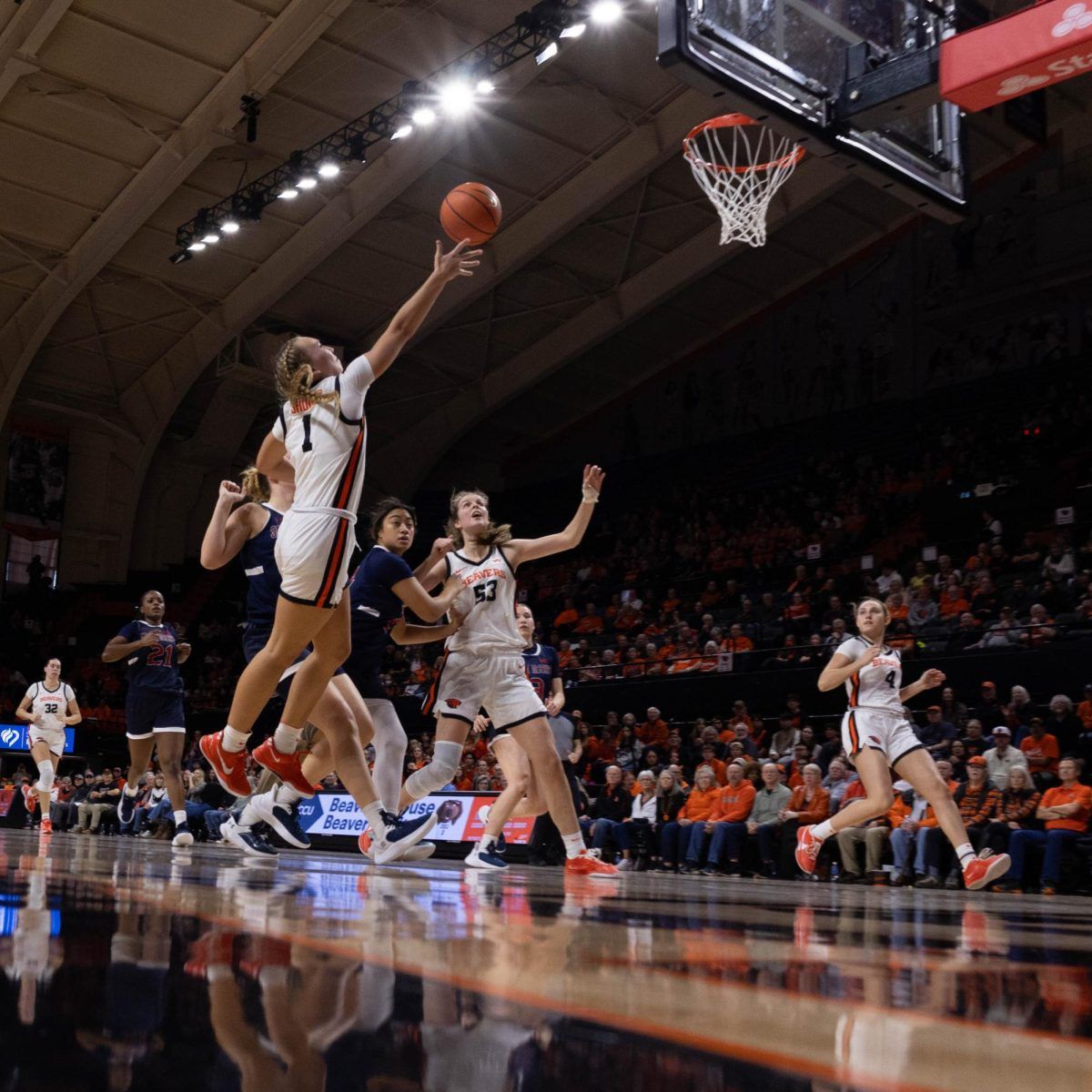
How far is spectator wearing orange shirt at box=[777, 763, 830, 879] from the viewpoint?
10.8 metres

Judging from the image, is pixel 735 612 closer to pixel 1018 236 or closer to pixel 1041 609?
pixel 1041 609

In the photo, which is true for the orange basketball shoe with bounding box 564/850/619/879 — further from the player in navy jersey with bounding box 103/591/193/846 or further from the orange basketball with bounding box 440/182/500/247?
the player in navy jersey with bounding box 103/591/193/846

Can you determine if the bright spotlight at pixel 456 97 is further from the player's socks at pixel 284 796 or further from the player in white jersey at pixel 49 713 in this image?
the player's socks at pixel 284 796

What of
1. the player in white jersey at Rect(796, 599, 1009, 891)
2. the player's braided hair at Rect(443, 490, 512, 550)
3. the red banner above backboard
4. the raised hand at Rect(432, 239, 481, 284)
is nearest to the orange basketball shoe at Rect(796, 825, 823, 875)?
the player in white jersey at Rect(796, 599, 1009, 891)

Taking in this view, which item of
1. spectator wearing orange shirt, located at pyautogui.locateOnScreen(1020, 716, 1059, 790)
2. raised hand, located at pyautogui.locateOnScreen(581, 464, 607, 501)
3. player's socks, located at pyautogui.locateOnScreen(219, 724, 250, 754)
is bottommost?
player's socks, located at pyautogui.locateOnScreen(219, 724, 250, 754)

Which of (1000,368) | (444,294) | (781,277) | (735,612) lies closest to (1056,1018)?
(735,612)

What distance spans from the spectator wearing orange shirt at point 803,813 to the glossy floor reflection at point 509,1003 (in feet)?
27.6

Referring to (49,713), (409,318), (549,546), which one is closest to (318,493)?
(409,318)

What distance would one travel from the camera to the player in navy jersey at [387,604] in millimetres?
5902

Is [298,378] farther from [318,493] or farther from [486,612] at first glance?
[486,612]

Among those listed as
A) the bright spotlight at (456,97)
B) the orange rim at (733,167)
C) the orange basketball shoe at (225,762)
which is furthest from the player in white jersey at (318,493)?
the bright spotlight at (456,97)

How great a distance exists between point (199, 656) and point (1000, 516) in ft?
54.3

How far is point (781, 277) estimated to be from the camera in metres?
26.9

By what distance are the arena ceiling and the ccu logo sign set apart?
9.62m
